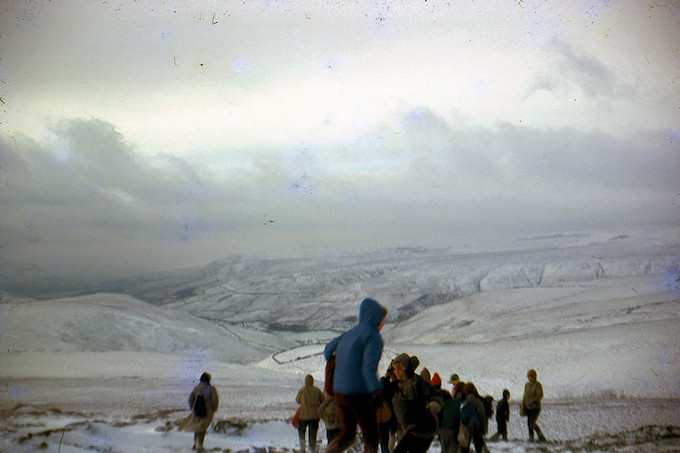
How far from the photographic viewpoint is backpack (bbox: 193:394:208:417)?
24.6 ft

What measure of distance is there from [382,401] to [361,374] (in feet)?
2.43

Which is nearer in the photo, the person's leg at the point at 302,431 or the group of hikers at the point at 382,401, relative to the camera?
the group of hikers at the point at 382,401

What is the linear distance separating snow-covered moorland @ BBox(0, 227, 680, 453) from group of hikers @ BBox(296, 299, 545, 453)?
185 cm

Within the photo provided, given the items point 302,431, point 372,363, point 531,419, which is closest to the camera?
point 372,363

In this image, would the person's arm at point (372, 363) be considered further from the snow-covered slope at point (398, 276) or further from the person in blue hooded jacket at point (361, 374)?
the snow-covered slope at point (398, 276)

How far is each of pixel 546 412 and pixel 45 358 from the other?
1257 centimetres

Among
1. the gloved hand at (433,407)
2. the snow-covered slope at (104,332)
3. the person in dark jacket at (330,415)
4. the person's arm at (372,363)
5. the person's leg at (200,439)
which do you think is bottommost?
the person's leg at (200,439)

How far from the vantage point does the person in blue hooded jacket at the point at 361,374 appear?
502cm

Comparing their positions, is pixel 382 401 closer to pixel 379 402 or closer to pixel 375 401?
pixel 379 402

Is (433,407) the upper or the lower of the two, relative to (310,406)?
upper

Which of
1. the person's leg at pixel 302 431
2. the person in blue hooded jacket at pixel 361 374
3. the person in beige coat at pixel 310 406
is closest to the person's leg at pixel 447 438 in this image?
the person in blue hooded jacket at pixel 361 374

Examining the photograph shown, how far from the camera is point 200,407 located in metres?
7.53

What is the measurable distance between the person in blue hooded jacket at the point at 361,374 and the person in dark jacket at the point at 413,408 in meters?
0.53

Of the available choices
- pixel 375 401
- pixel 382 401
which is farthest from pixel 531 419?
pixel 375 401
